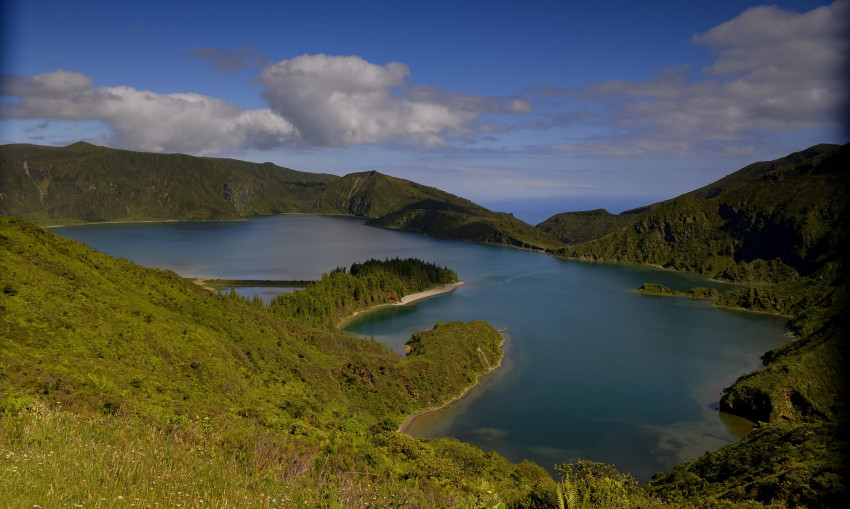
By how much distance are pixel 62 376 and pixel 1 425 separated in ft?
55.0

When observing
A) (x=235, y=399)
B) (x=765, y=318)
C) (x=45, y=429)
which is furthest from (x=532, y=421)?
(x=765, y=318)

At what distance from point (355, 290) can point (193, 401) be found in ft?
307

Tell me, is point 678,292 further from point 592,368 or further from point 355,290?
point 355,290

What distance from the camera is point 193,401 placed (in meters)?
32.4

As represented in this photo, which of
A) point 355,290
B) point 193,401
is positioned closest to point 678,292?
point 355,290

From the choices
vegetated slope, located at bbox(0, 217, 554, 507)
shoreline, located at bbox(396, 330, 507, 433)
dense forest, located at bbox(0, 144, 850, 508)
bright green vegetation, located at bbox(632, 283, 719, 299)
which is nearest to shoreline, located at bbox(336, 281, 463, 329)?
dense forest, located at bbox(0, 144, 850, 508)

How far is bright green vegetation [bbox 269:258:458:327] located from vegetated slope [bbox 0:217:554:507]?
28614 mm

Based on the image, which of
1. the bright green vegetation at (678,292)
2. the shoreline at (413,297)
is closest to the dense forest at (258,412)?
the shoreline at (413,297)

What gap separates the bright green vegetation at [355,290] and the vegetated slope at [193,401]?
93.9ft

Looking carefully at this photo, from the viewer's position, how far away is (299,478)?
11.8 m

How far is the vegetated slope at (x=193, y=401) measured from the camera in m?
9.37

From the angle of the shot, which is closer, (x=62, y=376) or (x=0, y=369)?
(x=0, y=369)

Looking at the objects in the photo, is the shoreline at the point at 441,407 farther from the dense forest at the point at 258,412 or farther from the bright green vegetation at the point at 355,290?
the bright green vegetation at the point at 355,290

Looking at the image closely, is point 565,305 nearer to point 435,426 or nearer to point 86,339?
point 435,426
